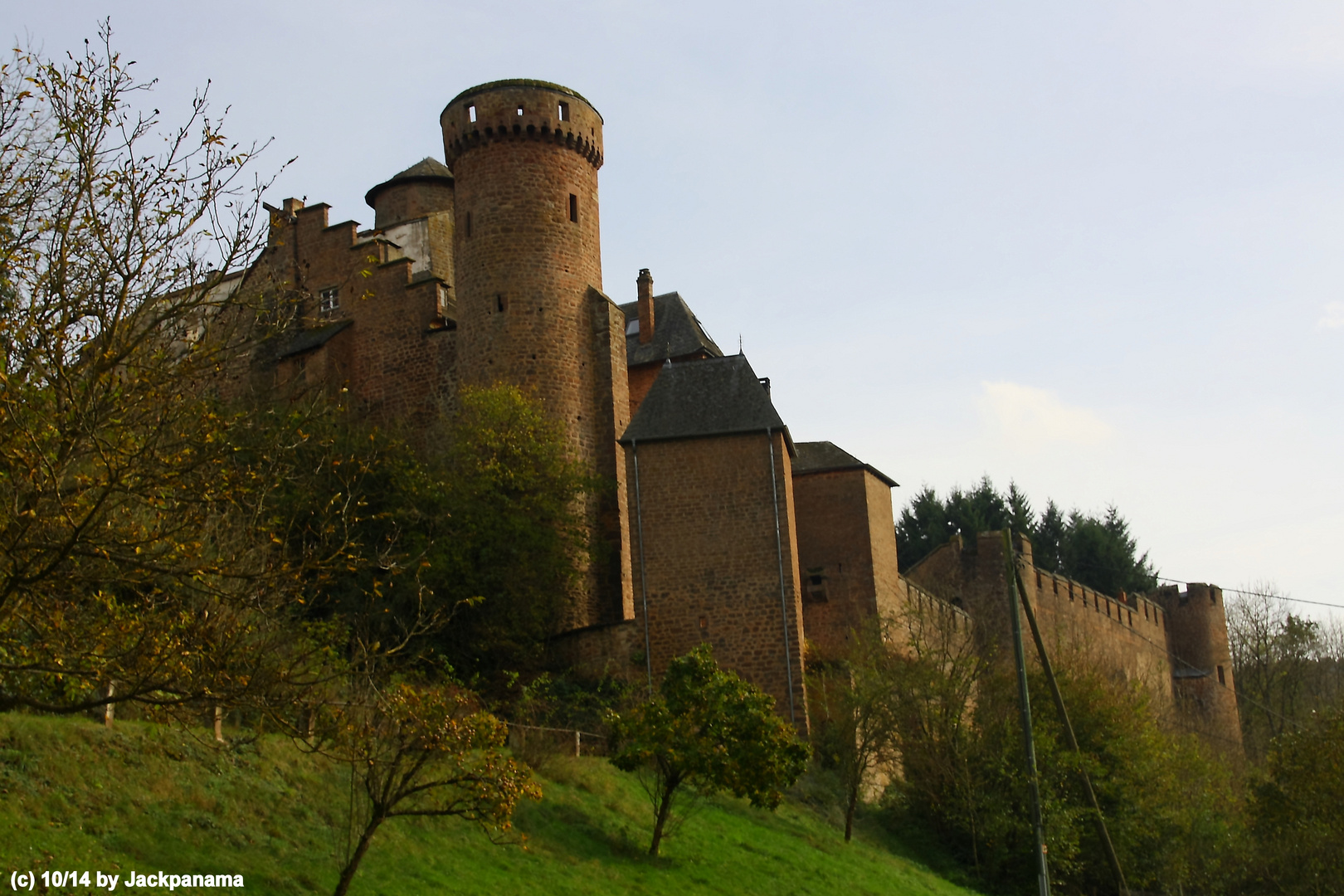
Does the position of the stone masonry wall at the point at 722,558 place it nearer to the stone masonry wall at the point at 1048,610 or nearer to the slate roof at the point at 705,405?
the slate roof at the point at 705,405

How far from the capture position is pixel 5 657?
12.7 meters

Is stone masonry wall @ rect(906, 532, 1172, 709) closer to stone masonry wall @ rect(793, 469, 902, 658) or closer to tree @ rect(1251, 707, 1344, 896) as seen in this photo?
stone masonry wall @ rect(793, 469, 902, 658)

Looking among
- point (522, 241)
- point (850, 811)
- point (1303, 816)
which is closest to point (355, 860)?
point (850, 811)

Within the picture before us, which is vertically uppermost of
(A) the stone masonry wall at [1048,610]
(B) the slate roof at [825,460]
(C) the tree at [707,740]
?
(B) the slate roof at [825,460]

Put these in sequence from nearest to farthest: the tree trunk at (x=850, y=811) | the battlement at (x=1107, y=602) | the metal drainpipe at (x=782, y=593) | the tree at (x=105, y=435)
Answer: the tree at (x=105, y=435) < the tree trunk at (x=850, y=811) < the metal drainpipe at (x=782, y=593) < the battlement at (x=1107, y=602)

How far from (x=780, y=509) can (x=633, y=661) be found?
4.34 m

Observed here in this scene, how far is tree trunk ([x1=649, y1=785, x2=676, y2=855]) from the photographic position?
2003 cm

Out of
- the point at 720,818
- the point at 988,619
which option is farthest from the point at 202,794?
the point at 988,619

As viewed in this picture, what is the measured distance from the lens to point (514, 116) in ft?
110

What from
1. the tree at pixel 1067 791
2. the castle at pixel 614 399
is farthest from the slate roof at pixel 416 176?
the tree at pixel 1067 791

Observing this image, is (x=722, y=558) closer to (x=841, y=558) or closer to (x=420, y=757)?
(x=841, y=558)

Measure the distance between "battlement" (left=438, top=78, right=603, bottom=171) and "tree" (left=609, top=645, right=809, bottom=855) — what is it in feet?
54.2

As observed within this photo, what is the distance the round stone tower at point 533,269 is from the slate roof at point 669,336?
11.3 feet

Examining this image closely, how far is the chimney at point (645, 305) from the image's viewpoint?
38625 millimetres
